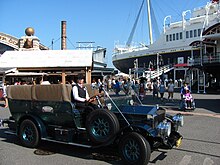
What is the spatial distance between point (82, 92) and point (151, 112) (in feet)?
6.08

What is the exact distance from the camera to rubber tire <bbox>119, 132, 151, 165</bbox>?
18.1 ft

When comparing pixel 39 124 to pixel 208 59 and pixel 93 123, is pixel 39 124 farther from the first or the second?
pixel 208 59

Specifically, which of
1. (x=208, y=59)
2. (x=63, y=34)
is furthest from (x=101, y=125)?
(x=63, y=34)

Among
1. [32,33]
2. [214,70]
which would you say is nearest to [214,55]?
[214,70]

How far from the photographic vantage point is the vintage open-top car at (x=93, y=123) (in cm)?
575

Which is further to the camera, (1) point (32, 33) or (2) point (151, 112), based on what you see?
(1) point (32, 33)

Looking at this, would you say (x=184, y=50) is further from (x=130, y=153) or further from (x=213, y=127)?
(x=130, y=153)

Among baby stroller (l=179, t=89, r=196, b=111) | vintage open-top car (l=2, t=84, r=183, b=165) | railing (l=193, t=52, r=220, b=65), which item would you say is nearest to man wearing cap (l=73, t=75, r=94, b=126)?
vintage open-top car (l=2, t=84, r=183, b=165)

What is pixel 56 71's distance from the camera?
3016 centimetres

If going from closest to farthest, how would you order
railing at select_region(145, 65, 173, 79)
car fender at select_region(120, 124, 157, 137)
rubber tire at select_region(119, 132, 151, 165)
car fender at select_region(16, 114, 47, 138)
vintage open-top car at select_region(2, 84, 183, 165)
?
rubber tire at select_region(119, 132, 151, 165) → car fender at select_region(120, 124, 157, 137) → vintage open-top car at select_region(2, 84, 183, 165) → car fender at select_region(16, 114, 47, 138) → railing at select_region(145, 65, 173, 79)

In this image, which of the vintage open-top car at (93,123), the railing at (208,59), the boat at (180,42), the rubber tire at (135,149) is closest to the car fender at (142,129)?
the vintage open-top car at (93,123)


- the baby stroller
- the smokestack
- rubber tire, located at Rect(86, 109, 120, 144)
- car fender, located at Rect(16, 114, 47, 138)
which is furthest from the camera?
the smokestack

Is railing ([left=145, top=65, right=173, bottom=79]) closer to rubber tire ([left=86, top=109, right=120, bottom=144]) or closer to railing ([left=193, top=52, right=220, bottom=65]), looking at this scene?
railing ([left=193, top=52, right=220, bottom=65])

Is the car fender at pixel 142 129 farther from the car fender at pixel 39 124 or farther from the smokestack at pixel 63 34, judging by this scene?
the smokestack at pixel 63 34
